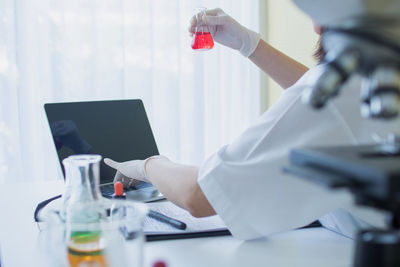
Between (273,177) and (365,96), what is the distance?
1.11 feet

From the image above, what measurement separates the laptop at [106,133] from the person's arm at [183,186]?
0.55ft

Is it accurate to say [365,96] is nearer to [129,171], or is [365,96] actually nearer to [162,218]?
[162,218]

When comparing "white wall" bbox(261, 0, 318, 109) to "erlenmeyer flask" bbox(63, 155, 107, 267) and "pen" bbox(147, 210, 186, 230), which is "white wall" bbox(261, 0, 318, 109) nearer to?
"pen" bbox(147, 210, 186, 230)

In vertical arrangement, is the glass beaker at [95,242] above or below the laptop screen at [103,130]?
below

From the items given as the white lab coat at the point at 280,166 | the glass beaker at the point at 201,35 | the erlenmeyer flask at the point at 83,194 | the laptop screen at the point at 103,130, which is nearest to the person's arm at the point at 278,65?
the glass beaker at the point at 201,35

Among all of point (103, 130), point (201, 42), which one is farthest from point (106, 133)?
point (201, 42)

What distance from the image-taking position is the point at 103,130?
142 cm

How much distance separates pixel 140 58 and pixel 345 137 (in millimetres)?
2085

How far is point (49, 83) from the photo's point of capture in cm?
260

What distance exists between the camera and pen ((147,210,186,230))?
100cm

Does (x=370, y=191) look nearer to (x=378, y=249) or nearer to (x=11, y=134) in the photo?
(x=378, y=249)

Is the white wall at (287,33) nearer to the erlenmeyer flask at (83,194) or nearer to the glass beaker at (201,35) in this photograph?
the glass beaker at (201,35)

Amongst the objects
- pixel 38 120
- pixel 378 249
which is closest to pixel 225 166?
pixel 378 249

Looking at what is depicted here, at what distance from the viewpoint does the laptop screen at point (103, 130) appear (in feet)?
4.45
